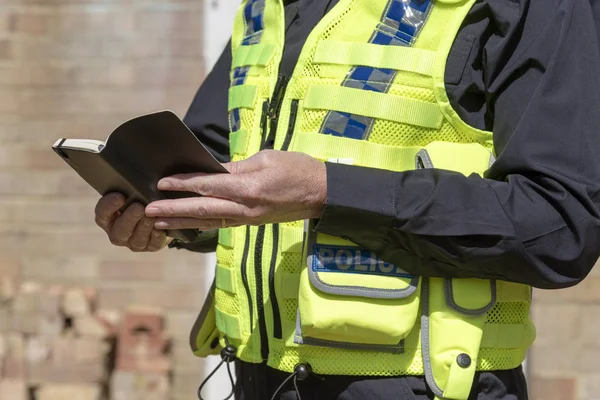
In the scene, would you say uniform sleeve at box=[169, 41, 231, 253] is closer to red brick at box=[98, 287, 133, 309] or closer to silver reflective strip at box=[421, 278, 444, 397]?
silver reflective strip at box=[421, 278, 444, 397]

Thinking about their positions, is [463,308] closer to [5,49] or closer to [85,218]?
[85,218]

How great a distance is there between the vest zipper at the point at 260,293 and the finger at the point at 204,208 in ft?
0.90

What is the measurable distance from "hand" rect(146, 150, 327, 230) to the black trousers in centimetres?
35

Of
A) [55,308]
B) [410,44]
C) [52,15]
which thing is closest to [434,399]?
[410,44]

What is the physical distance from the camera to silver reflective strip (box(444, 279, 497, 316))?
1669 millimetres

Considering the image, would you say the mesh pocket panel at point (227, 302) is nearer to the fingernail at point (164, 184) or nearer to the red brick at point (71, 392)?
the fingernail at point (164, 184)

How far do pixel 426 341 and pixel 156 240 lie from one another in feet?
1.89

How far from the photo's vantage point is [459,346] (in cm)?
→ 166

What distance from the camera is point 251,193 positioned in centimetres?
153

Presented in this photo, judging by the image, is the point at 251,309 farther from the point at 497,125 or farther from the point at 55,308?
the point at 55,308

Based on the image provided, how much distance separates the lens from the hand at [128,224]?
68.6 inches

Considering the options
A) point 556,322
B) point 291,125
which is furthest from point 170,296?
point 291,125

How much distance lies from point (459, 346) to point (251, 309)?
43 centimetres

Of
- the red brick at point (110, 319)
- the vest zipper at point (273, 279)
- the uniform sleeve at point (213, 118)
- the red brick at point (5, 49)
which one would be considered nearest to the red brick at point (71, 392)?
the red brick at point (110, 319)
